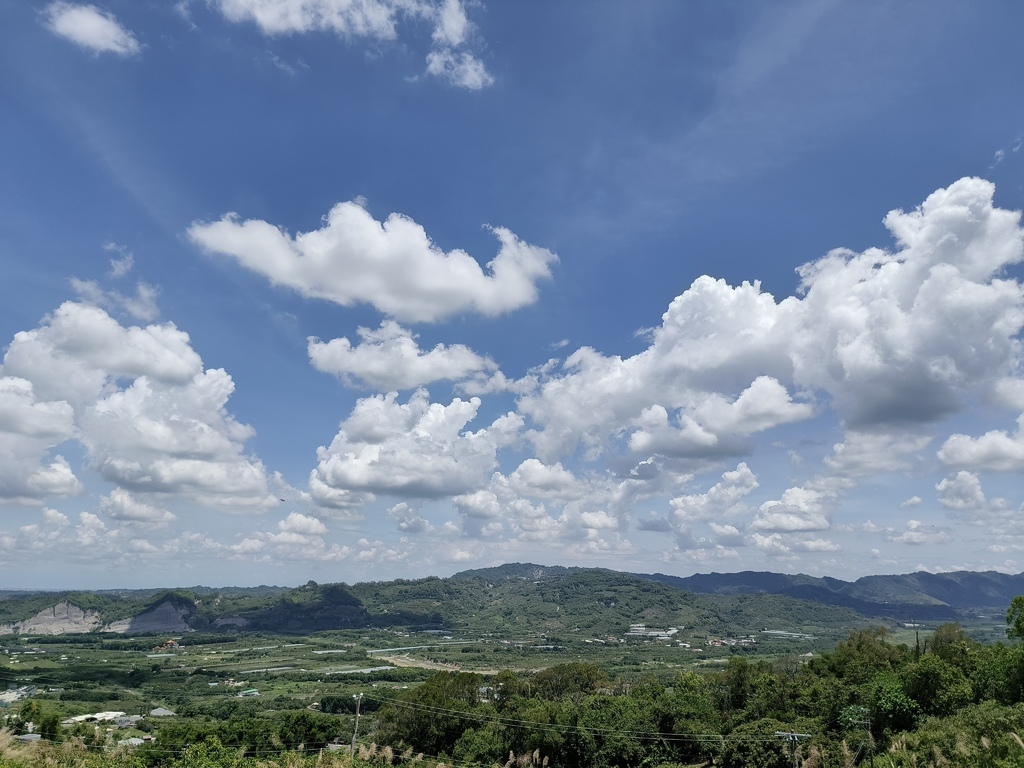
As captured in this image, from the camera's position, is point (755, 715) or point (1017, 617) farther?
point (755, 715)

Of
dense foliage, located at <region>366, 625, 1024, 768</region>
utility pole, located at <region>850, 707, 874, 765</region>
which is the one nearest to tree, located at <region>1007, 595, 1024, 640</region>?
dense foliage, located at <region>366, 625, 1024, 768</region>

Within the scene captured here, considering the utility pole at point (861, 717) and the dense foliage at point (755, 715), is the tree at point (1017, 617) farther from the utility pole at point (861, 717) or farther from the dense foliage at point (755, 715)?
the utility pole at point (861, 717)

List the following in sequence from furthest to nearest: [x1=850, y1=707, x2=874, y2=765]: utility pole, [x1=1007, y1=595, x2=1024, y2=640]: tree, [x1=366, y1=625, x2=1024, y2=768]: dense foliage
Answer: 1. [x1=850, y1=707, x2=874, y2=765]: utility pole
2. [x1=366, y1=625, x2=1024, y2=768]: dense foliage
3. [x1=1007, y1=595, x2=1024, y2=640]: tree

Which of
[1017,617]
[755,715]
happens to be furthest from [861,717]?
[755,715]

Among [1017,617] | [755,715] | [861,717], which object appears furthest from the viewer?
[755,715]

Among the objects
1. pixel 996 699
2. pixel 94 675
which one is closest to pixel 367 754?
pixel 996 699

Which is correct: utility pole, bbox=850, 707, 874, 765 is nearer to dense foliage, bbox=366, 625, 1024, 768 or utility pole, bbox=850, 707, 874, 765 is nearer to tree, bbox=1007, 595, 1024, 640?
dense foliage, bbox=366, 625, 1024, 768

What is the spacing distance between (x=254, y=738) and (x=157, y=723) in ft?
133

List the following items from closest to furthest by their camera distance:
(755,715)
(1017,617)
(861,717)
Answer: (1017,617), (861,717), (755,715)

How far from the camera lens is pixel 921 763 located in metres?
25.0

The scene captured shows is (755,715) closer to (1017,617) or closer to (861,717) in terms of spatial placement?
(861,717)

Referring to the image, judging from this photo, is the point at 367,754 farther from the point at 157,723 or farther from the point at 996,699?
the point at 157,723

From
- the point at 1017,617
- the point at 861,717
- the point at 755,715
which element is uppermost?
the point at 1017,617

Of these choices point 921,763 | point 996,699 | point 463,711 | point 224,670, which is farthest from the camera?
point 224,670
